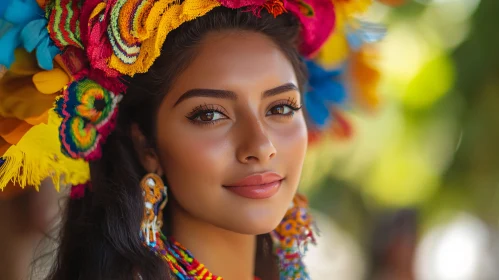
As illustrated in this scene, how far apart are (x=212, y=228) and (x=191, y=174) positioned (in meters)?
0.20

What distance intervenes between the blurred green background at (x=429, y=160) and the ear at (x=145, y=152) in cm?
219

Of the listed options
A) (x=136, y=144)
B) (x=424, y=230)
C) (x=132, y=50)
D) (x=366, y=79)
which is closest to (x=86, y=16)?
(x=132, y=50)

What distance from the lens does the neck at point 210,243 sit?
2083 millimetres

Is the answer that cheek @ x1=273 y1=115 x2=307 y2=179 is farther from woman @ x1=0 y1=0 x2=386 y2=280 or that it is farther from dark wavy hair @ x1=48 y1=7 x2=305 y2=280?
dark wavy hair @ x1=48 y1=7 x2=305 y2=280

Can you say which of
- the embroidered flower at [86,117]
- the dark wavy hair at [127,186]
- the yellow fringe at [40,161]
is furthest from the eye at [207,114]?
the yellow fringe at [40,161]

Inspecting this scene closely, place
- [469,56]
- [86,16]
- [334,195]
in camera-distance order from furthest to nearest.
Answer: [334,195]
[469,56]
[86,16]

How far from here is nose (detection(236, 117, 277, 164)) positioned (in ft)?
6.34

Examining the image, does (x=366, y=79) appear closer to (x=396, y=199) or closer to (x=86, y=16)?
(x=86, y=16)

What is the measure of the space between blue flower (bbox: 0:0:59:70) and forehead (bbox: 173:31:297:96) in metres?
0.36

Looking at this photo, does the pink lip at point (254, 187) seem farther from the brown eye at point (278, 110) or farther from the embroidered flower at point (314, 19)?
the embroidered flower at point (314, 19)

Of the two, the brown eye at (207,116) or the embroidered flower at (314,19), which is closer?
the brown eye at (207,116)

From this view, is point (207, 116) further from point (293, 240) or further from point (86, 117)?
point (293, 240)

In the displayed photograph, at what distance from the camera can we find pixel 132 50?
1944mm

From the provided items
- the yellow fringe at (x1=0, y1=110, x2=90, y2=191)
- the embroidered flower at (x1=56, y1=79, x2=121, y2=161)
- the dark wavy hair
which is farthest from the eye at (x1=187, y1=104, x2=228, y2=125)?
the yellow fringe at (x1=0, y1=110, x2=90, y2=191)
